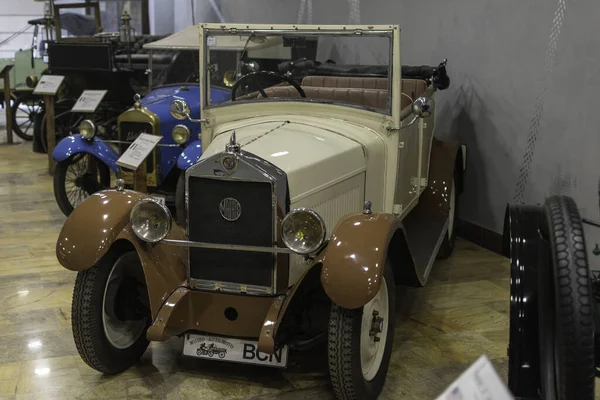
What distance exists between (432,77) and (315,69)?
819mm

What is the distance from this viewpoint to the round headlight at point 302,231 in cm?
264

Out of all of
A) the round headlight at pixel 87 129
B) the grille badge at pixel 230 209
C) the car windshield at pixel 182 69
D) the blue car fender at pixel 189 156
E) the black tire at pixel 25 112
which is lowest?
the black tire at pixel 25 112

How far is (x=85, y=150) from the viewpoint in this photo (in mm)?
5418

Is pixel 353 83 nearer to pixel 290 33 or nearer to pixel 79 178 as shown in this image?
pixel 290 33

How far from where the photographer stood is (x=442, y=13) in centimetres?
531

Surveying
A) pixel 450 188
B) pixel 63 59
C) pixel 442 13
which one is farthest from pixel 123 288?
pixel 63 59

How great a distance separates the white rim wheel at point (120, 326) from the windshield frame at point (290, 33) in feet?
3.41

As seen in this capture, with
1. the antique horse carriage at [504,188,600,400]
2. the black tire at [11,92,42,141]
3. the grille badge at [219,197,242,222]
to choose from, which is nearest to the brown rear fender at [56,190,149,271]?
the grille badge at [219,197,242,222]

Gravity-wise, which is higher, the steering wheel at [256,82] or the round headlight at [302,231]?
the steering wheel at [256,82]

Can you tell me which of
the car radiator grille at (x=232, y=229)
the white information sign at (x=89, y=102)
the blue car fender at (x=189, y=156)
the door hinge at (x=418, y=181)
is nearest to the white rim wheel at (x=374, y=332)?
the car radiator grille at (x=232, y=229)

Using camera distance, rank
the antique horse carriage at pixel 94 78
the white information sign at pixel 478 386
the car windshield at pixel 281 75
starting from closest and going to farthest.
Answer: the white information sign at pixel 478 386 < the car windshield at pixel 281 75 < the antique horse carriage at pixel 94 78

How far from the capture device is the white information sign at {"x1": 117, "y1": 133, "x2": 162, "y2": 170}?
4730 mm

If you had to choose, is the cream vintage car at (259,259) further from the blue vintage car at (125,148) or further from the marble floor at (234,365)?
the blue vintage car at (125,148)

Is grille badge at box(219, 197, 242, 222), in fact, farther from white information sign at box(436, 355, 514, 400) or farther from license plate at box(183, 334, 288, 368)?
white information sign at box(436, 355, 514, 400)
